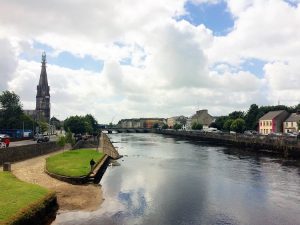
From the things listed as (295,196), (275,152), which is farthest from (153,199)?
(275,152)

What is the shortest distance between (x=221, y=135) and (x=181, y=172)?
3982 inches

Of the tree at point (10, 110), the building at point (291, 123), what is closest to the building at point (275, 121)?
the building at point (291, 123)

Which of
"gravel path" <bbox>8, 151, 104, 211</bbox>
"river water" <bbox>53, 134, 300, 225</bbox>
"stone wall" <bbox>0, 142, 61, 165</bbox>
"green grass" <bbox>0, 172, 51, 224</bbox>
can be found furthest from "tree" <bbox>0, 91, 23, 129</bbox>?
"green grass" <bbox>0, 172, 51, 224</bbox>

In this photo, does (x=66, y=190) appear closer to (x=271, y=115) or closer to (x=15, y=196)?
A: (x=15, y=196)

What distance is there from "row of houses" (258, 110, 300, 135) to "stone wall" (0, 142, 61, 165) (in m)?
106

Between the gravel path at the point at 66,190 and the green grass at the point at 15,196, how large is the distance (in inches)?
117

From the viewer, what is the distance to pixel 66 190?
134 ft

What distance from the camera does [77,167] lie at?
5375 cm

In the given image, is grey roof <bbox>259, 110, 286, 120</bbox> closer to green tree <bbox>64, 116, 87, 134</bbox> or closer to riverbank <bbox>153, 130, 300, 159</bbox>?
riverbank <bbox>153, 130, 300, 159</bbox>

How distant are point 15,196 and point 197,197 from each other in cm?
1899

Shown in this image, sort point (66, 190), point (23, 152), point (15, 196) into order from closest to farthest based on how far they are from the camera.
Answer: point (15, 196), point (66, 190), point (23, 152)

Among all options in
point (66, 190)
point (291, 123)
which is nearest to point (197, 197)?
point (66, 190)

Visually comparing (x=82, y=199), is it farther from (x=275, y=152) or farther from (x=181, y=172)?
(x=275, y=152)

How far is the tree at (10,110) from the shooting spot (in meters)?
147
